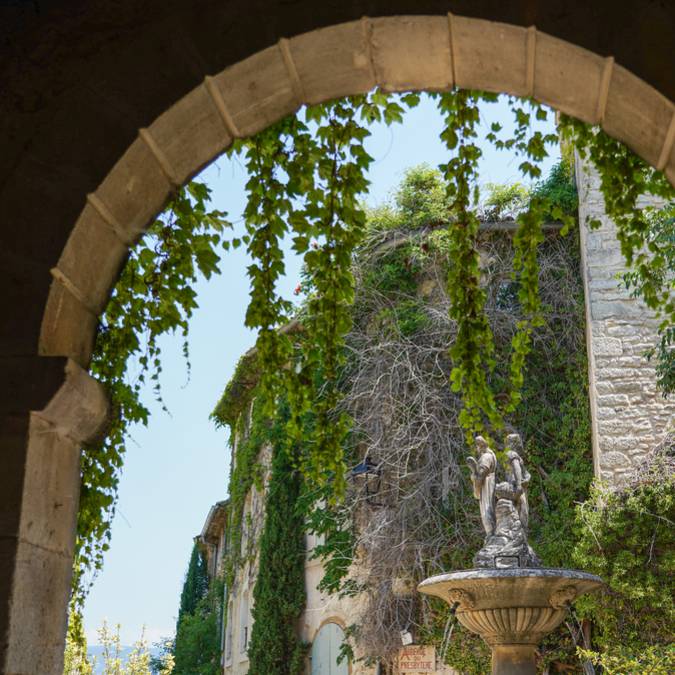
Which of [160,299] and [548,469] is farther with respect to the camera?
[548,469]

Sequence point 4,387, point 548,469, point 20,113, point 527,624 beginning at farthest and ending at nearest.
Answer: point 548,469
point 527,624
point 20,113
point 4,387

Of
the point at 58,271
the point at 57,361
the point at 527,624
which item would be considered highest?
the point at 58,271

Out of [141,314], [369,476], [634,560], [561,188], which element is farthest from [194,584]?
[141,314]

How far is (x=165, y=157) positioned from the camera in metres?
2.86

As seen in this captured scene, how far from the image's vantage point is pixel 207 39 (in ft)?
9.14

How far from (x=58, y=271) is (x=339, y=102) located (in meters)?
1.86

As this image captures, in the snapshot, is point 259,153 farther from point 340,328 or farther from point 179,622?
A: point 179,622

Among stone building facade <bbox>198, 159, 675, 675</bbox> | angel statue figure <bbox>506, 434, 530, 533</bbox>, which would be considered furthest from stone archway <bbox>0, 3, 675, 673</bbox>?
stone building facade <bbox>198, 159, 675, 675</bbox>

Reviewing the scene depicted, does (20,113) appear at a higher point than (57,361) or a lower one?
higher

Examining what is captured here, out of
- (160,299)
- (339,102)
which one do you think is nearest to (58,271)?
(160,299)

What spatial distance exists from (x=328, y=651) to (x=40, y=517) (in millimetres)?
11752

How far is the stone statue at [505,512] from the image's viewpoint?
337 inches

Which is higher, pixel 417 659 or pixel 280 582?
pixel 280 582

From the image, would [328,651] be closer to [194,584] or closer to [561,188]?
[561,188]
